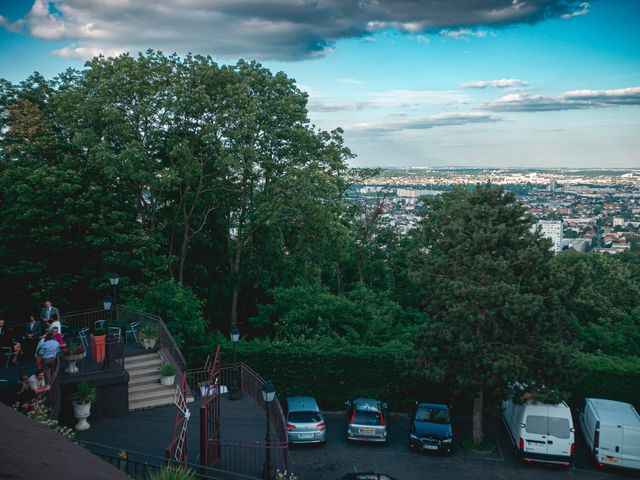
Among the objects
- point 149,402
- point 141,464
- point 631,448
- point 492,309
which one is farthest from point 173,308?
point 631,448

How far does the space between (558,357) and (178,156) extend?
17979 mm

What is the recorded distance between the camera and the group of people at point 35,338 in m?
13.9

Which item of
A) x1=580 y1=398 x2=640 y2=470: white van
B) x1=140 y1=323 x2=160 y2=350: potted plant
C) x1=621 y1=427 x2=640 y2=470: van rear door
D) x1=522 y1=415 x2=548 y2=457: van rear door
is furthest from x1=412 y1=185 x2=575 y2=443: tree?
x1=140 y1=323 x2=160 y2=350: potted plant

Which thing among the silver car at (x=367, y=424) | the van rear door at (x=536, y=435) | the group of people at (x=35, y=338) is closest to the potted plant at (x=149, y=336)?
the group of people at (x=35, y=338)

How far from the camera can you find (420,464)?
16.8 meters

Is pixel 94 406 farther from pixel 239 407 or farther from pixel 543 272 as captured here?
pixel 543 272

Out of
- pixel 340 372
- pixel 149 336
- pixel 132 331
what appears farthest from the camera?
pixel 340 372

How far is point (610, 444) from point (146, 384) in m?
15.3

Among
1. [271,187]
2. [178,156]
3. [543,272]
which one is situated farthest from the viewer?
[271,187]

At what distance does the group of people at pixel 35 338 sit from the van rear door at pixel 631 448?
686 inches

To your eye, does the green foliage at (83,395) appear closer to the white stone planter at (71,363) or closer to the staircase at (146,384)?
the white stone planter at (71,363)

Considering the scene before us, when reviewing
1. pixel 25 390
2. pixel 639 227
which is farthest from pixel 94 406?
pixel 639 227

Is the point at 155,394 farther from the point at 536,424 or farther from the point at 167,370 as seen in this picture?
the point at 536,424

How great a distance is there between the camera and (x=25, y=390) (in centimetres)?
1223
